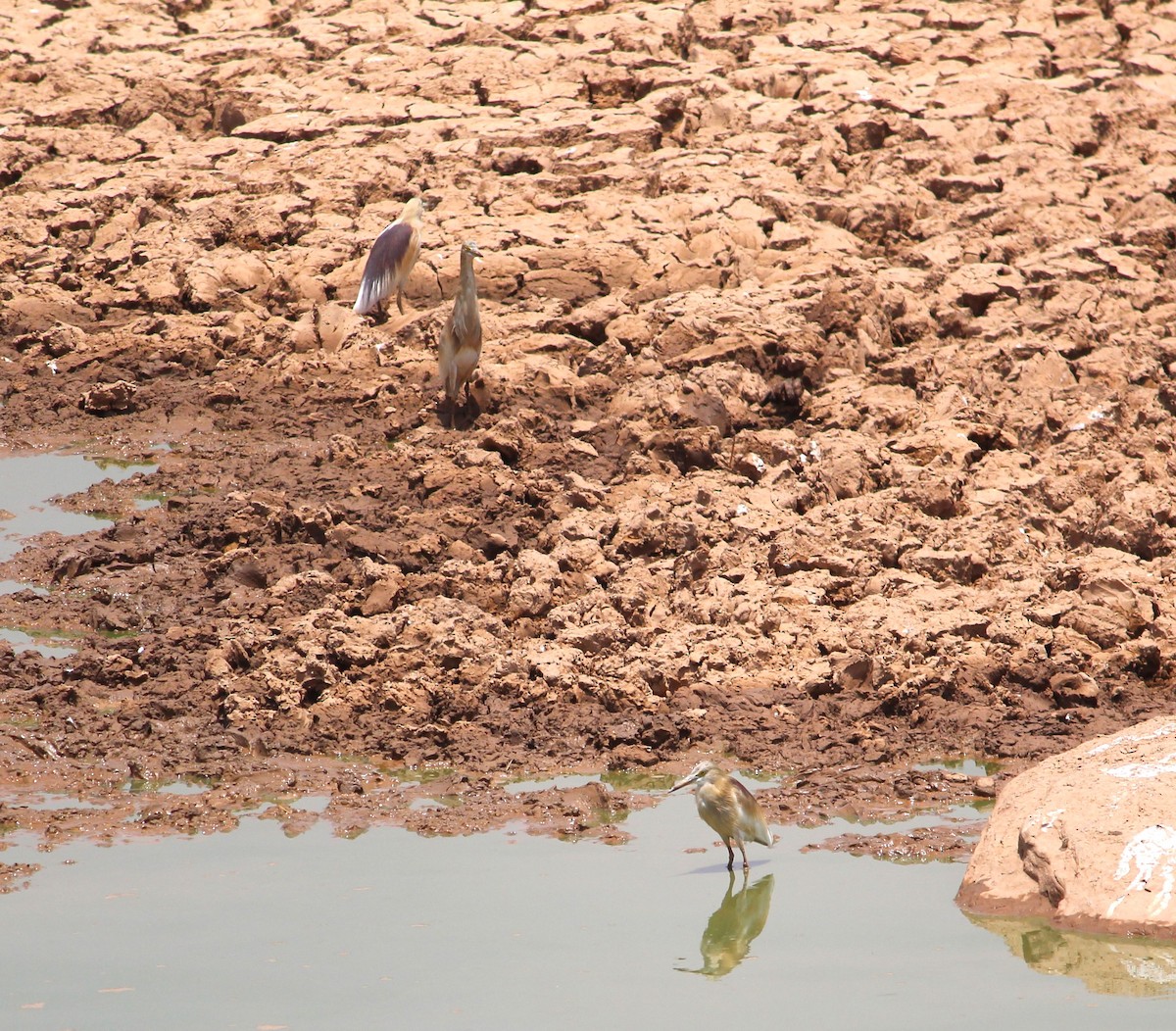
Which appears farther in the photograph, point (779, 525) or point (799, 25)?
point (799, 25)

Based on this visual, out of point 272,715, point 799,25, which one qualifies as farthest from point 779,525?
point 799,25

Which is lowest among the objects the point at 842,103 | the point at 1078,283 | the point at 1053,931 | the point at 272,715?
the point at 272,715

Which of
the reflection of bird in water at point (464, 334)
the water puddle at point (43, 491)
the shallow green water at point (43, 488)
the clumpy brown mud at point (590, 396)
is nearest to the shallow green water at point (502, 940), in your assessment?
the clumpy brown mud at point (590, 396)

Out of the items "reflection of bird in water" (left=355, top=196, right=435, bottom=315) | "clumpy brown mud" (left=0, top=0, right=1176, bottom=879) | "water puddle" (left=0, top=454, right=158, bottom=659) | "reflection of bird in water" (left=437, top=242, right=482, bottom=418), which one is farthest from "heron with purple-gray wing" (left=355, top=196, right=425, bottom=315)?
"water puddle" (left=0, top=454, right=158, bottom=659)

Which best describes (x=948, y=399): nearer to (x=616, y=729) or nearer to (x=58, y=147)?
(x=616, y=729)

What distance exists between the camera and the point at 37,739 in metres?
7.14

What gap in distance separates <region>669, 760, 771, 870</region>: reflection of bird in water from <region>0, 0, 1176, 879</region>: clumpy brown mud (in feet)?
2.10

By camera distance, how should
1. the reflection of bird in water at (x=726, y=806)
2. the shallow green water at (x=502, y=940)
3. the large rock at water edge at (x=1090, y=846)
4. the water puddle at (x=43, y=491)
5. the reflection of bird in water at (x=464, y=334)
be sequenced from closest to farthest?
1. the shallow green water at (x=502, y=940)
2. the large rock at water edge at (x=1090, y=846)
3. the reflection of bird in water at (x=726, y=806)
4. the water puddle at (x=43, y=491)
5. the reflection of bird in water at (x=464, y=334)

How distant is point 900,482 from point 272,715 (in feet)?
13.3

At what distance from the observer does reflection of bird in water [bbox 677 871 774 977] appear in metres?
5.38

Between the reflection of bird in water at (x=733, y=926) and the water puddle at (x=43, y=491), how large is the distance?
4.88 metres

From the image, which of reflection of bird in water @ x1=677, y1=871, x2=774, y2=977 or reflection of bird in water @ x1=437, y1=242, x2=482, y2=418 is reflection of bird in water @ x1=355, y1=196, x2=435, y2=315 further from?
reflection of bird in water @ x1=677, y1=871, x2=774, y2=977

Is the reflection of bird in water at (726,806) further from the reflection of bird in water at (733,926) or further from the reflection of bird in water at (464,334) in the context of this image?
the reflection of bird in water at (464,334)

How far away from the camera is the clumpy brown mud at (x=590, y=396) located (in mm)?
7465
